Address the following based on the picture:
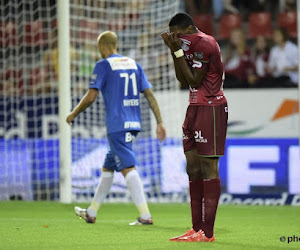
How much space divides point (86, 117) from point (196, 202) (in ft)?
16.7

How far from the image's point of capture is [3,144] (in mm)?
10781

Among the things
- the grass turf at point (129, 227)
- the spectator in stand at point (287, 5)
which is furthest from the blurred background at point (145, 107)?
the grass turf at point (129, 227)

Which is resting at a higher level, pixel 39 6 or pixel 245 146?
pixel 39 6

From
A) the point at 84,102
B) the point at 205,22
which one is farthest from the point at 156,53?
the point at 84,102

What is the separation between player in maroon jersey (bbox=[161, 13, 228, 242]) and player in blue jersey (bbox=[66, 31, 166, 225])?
161 cm

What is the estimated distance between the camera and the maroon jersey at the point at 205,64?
19.1 ft

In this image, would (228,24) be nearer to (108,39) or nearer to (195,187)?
(108,39)

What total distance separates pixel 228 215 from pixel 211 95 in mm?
3183

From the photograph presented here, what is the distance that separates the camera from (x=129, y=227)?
7.21 meters

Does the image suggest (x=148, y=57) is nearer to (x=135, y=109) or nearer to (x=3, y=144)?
(x=3, y=144)

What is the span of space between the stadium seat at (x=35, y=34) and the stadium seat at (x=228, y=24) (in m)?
3.45

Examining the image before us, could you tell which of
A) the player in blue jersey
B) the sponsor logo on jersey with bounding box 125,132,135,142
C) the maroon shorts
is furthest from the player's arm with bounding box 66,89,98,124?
the maroon shorts

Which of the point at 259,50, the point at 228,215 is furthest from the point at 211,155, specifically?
the point at 259,50

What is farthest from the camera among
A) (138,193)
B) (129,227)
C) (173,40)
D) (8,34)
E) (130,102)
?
(8,34)
